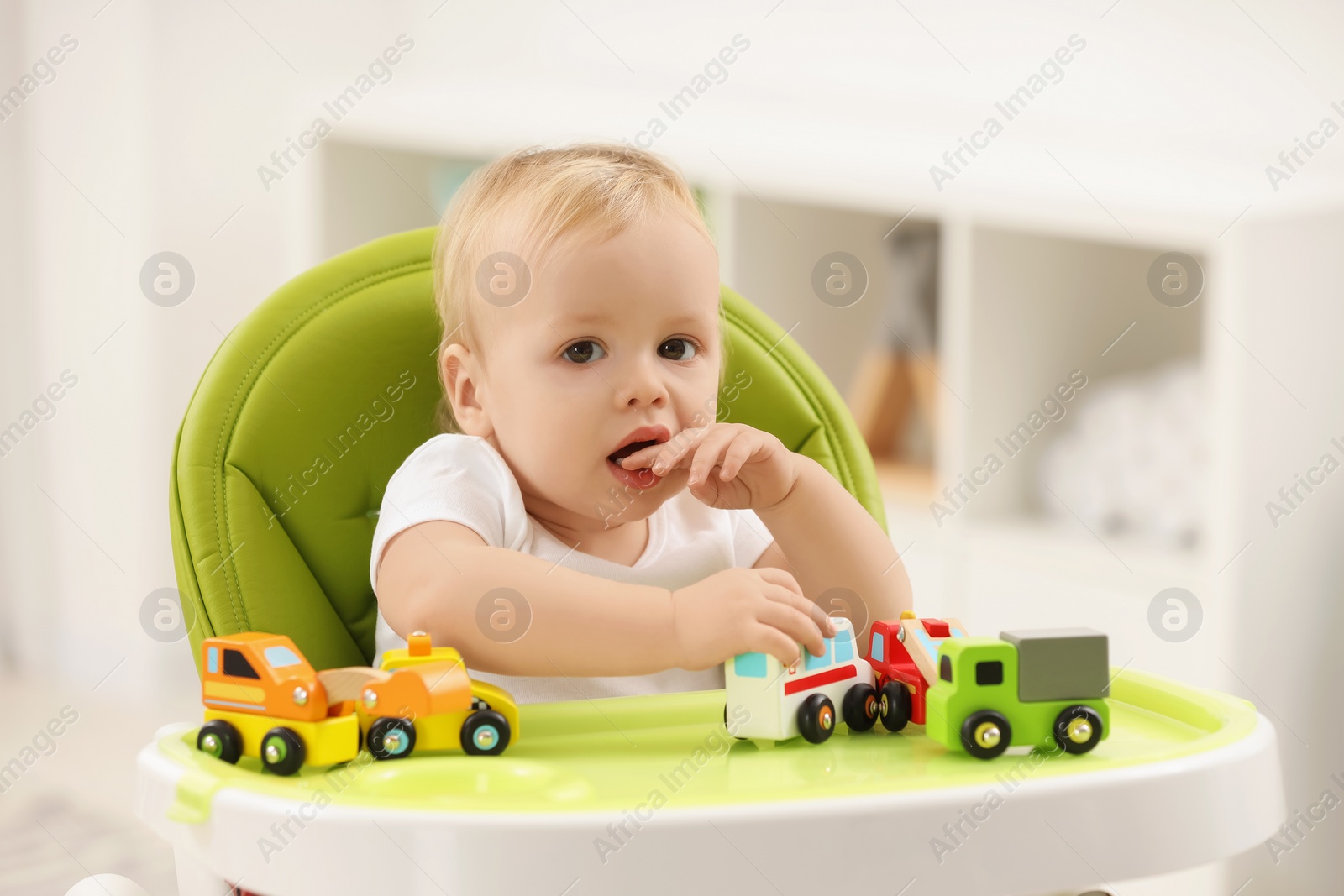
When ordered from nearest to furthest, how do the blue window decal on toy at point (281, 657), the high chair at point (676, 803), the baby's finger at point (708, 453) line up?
1. the high chair at point (676, 803)
2. the blue window decal on toy at point (281, 657)
3. the baby's finger at point (708, 453)

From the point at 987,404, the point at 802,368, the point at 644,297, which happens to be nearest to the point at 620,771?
the point at 644,297

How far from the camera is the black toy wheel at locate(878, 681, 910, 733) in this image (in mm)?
656

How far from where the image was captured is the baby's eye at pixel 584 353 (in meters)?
0.76

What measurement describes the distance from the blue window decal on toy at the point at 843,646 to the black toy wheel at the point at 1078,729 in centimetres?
12

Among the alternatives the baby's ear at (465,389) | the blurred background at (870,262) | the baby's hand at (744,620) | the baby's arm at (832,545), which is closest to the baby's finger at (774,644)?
the baby's hand at (744,620)

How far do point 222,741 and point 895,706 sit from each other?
0.36 metres

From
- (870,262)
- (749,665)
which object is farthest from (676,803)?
(870,262)

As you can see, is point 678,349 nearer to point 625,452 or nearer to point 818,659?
point 625,452

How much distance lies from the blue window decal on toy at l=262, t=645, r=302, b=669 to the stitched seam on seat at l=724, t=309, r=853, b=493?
525mm

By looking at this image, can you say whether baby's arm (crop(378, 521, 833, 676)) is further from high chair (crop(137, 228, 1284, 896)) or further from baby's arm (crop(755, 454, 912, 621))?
baby's arm (crop(755, 454, 912, 621))

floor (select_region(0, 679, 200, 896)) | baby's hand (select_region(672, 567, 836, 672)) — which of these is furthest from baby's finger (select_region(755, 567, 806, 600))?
floor (select_region(0, 679, 200, 896))

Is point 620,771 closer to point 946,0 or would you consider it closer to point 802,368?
point 802,368

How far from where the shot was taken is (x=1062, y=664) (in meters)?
0.59

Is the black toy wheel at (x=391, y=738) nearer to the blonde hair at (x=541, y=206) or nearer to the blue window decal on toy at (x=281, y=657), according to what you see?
the blue window decal on toy at (x=281, y=657)
